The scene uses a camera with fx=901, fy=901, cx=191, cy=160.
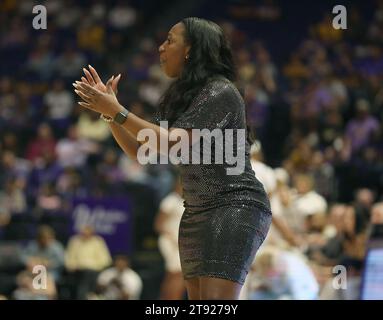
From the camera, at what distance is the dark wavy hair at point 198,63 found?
13.2 ft

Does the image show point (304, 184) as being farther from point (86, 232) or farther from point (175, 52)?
point (175, 52)

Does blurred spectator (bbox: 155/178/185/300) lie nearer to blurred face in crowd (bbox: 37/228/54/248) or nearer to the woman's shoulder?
blurred face in crowd (bbox: 37/228/54/248)

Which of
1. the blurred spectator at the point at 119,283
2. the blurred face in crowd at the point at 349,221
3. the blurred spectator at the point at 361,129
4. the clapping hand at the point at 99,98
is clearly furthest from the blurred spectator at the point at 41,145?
the clapping hand at the point at 99,98

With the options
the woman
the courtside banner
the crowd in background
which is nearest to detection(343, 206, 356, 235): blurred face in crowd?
the crowd in background

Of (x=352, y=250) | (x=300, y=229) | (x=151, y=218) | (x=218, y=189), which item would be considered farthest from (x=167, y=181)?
(x=218, y=189)

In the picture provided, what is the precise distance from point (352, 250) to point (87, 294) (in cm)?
260

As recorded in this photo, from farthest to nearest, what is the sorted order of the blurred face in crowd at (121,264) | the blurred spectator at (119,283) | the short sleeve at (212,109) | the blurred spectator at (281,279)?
the blurred face in crowd at (121,264) < the blurred spectator at (119,283) < the blurred spectator at (281,279) < the short sleeve at (212,109)

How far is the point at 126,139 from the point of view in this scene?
13.9 ft

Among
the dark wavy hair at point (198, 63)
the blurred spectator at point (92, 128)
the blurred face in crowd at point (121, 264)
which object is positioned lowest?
the dark wavy hair at point (198, 63)

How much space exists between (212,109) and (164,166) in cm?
745

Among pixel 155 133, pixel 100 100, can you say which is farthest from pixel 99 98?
pixel 155 133

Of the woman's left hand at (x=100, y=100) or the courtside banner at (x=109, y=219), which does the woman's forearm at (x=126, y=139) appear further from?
the courtside banner at (x=109, y=219)

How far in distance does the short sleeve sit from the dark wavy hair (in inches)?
2.2

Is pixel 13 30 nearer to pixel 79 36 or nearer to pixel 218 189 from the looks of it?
pixel 79 36
